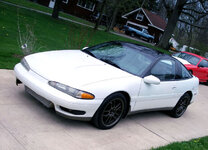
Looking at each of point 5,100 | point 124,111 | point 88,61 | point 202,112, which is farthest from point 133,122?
point 202,112

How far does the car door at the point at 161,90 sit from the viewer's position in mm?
5214

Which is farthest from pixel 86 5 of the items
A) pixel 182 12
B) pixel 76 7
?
pixel 182 12

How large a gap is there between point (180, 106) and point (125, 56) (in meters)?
2.14

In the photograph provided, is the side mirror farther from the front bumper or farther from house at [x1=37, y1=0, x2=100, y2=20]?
house at [x1=37, y1=0, x2=100, y2=20]

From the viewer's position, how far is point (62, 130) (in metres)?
4.37

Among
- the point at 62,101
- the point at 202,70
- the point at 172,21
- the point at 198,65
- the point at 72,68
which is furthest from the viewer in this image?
the point at 172,21

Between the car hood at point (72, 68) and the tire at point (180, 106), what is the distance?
211 centimetres

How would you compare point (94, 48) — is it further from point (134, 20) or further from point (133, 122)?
point (134, 20)

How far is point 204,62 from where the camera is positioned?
46.1 feet

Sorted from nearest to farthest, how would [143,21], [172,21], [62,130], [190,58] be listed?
[62,130], [190,58], [172,21], [143,21]

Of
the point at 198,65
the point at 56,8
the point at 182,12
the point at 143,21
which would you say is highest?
the point at 182,12

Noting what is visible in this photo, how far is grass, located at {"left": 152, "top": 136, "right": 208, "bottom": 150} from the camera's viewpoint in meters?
4.74

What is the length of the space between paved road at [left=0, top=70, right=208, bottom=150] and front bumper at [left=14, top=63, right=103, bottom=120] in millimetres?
315

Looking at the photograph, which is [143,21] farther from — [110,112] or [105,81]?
[105,81]
